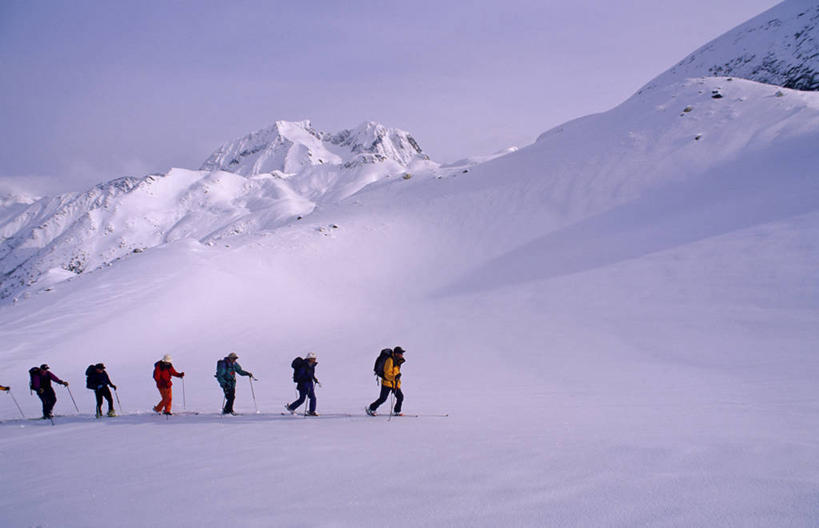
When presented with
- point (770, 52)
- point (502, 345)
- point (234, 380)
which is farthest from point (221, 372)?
point (770, 52)

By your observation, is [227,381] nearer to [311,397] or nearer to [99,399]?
[311,397]

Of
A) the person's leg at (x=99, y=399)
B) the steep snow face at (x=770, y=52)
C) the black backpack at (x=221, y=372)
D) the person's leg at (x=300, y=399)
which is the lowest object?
the person's leg at (x=300, y=399)

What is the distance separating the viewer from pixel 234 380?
11.0m

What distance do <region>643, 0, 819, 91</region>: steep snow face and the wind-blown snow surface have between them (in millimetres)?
30189

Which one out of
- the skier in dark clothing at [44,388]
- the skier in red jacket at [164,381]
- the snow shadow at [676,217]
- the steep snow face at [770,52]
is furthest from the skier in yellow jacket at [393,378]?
the steep snow face at [770,52]

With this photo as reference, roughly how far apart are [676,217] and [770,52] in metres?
61.9

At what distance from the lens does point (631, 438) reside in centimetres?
637

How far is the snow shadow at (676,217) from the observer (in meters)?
21.0

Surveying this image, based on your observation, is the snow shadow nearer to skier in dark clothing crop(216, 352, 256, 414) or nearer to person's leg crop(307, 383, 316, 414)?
person's leg crop(307, 383, 316, 414)

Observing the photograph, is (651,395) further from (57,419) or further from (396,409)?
(57,419)

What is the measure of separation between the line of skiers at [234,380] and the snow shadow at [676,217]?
1473 cm

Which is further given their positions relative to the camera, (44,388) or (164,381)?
(44,388)

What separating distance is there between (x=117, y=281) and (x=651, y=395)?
30.5 meters

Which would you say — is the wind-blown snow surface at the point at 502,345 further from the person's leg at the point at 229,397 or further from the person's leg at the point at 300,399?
the person's leg at the point at 300,399
